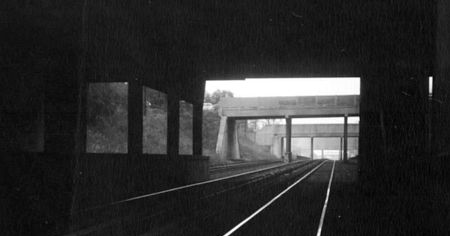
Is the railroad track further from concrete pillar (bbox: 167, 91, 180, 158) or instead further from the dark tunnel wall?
concrete pillar (bbox: 167, 91, 180, 158)

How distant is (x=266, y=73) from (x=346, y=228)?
18164 millimetres

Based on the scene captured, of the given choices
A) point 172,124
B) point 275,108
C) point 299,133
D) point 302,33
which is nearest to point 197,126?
point 172,124

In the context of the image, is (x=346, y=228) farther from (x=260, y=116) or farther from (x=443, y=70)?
(x=260, y=116)

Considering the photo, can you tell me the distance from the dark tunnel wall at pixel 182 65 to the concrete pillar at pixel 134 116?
0.17 ft

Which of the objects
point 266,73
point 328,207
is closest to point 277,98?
point 266,73

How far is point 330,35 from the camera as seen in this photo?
2134 centimetres

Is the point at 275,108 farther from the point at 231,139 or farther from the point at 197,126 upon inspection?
the point at 197,126

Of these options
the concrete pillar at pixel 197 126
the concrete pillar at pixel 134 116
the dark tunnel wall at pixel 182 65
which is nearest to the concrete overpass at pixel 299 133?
the dark tunnel wall at pixel 182 65

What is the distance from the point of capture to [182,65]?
2550cm

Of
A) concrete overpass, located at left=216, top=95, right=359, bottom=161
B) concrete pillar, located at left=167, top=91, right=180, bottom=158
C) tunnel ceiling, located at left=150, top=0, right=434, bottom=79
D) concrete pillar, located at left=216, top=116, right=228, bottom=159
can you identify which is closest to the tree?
concrete overpass, located at left=216, top=95, right=359, bottom=161

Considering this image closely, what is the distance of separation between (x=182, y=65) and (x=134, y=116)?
16.1ft

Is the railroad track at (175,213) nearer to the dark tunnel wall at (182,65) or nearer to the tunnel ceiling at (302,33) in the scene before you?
the dark tunnel wall at (182,65)

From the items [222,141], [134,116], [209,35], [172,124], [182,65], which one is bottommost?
[222,141]

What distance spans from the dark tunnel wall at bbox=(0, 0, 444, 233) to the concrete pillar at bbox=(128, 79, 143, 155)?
5 centimetres
